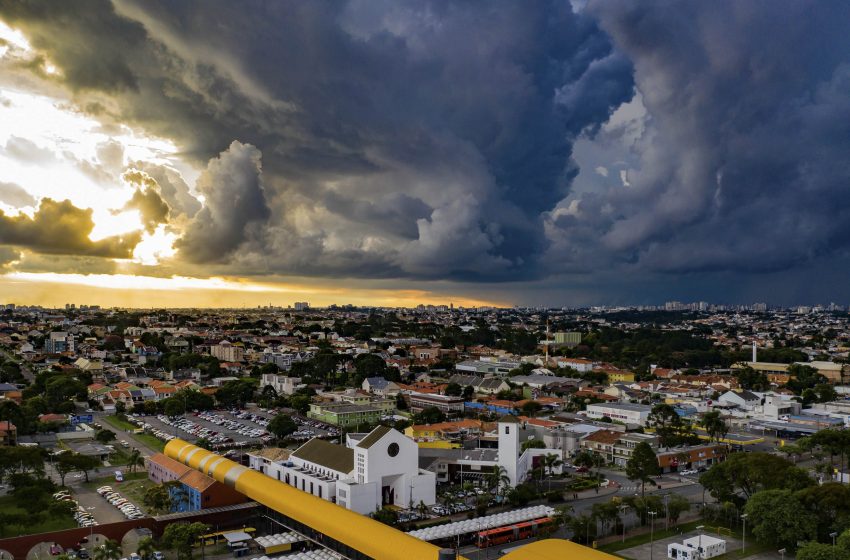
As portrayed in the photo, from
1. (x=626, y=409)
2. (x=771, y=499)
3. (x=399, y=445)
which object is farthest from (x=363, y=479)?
(x=626, y=409)

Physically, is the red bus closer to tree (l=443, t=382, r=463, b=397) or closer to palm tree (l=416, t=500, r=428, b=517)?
palm tree (l=416, t=500, r=428, b=517)

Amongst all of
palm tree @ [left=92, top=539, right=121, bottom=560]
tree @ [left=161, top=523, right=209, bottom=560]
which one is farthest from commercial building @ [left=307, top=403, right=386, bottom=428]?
palm tree @ [left=92, top=539, right=121, bottom=560]

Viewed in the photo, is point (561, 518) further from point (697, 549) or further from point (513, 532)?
point (697, 549)

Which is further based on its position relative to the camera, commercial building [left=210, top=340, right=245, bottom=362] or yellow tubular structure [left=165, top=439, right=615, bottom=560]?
commercial building [left=210, top=340, right=245, bottom=362]

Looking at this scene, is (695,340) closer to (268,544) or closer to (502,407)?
(502,407)

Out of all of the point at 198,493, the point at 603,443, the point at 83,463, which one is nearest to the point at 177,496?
the point at 198,493
